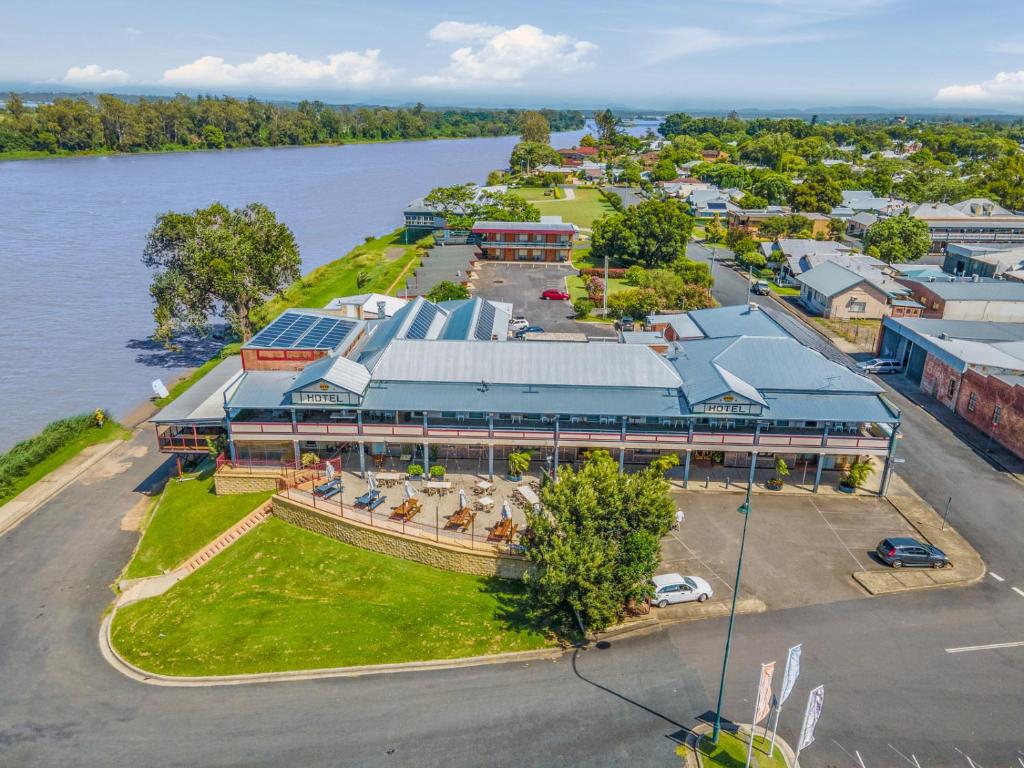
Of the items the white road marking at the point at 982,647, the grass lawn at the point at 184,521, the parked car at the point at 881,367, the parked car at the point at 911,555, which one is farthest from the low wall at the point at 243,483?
the parked car at the point at 881,367

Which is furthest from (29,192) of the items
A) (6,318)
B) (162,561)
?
(162,561)

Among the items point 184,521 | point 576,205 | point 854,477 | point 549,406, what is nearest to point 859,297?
point 854,477

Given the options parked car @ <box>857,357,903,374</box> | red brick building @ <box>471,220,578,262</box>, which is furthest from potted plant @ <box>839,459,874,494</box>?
red brick building @ <box>471,220,578,262</box>

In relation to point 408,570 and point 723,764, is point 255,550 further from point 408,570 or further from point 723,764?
point 723,764

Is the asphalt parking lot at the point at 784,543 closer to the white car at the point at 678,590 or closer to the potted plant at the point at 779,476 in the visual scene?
the white car at the point at 678,590

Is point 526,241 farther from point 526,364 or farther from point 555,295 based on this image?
point 526,364

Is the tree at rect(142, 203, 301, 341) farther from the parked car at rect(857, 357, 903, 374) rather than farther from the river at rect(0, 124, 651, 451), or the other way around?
the parked car at rect(857, 357, 903, 374)
